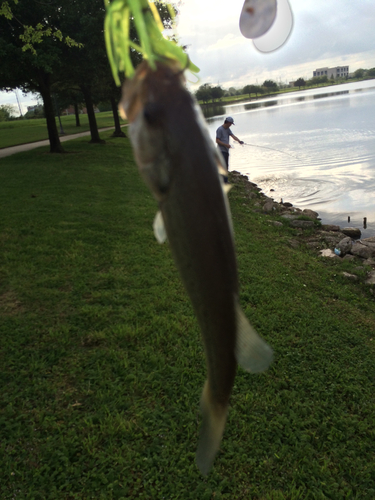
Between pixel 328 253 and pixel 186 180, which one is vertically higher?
pixel 186 180

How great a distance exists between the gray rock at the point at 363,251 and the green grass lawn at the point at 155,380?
2194mm

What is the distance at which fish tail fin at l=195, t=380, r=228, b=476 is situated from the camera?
0.81m

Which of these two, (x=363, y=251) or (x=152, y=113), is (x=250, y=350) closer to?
(x=152, y=113)

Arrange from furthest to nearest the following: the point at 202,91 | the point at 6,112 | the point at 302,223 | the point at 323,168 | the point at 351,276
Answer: the point at 6,112
the point at 323,168
the point at 302,223
the point at 351,276
the point at 202,91

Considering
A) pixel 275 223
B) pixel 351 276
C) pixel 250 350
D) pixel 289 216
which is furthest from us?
pixel 289 216

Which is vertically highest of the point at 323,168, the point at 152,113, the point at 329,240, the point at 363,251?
the point at 152,113

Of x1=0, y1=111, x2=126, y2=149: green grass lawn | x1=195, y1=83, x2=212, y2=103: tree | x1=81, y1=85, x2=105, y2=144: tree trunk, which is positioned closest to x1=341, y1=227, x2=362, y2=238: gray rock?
x1=195, y1=83, x2=212, y2=103: tree

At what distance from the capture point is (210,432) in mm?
818

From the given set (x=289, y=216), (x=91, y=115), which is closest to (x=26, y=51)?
(x=91, y=115)

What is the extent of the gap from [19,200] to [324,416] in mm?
8570

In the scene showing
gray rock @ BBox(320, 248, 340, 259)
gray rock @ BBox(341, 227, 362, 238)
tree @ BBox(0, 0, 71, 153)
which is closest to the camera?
gray rock @ BBox(320, 248, 340, 259)

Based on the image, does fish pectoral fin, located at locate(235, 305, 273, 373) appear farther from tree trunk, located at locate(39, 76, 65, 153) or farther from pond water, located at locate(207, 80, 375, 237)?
tree trunk, located at locate(39, 76, 65, 153)

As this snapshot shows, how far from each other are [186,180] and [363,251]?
996 centimetres

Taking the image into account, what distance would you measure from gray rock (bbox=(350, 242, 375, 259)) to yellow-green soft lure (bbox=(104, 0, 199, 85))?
9.77m
